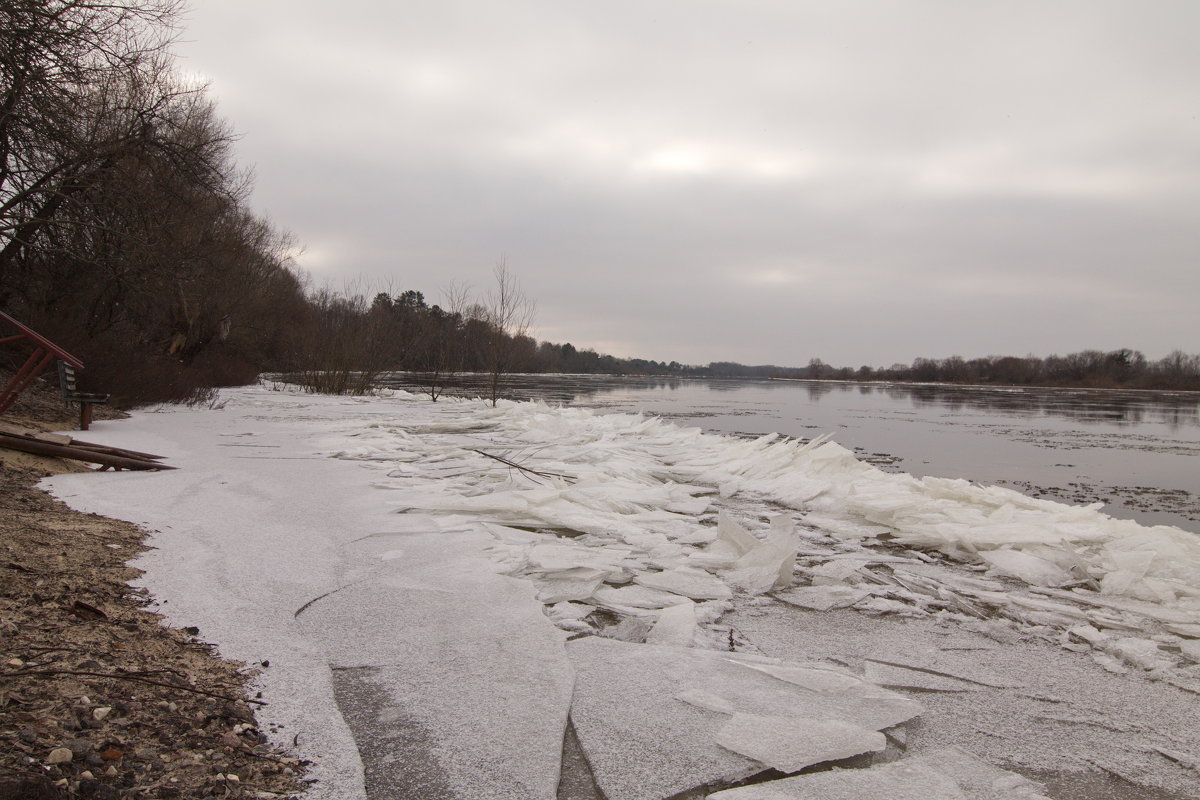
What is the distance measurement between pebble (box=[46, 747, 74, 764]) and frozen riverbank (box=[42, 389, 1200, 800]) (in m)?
0.50

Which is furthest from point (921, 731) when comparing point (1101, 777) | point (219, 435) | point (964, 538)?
point (219, 435)

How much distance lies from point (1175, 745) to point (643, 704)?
1.70 metres

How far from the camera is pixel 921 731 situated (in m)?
2.07

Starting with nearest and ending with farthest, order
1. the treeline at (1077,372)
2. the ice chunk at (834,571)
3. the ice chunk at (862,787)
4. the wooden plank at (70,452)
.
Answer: the ice chunk at (862,787), the ice chunk at (834,571), the wooden plank at (70,452), the treeline at (1077,372)

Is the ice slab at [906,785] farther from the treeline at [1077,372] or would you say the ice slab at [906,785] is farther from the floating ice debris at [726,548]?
the treeline at [1077,372]

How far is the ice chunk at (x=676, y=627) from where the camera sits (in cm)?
270

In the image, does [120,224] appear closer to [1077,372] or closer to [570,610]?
[570,610]

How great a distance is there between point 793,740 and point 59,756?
1838 mm

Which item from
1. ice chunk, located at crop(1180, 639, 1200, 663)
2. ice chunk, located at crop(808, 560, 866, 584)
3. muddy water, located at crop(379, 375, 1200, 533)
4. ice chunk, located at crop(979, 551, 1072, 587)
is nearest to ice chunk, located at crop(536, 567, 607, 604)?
ice chunk, located at crop(808, 560, 866, 584)

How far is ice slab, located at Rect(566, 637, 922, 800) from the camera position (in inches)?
70.0

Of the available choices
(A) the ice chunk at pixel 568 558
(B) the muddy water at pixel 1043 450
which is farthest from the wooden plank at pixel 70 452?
(B) the muddy water at pixel 1043 450

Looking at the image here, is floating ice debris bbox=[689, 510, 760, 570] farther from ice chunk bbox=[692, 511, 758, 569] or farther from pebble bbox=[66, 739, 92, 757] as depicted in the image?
pebble bbox=[66, 739, 92, 757]

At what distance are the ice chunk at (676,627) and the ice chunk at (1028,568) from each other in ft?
7.11

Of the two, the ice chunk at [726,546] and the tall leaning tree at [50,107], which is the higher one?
the tall leaning tree at [50,107]
